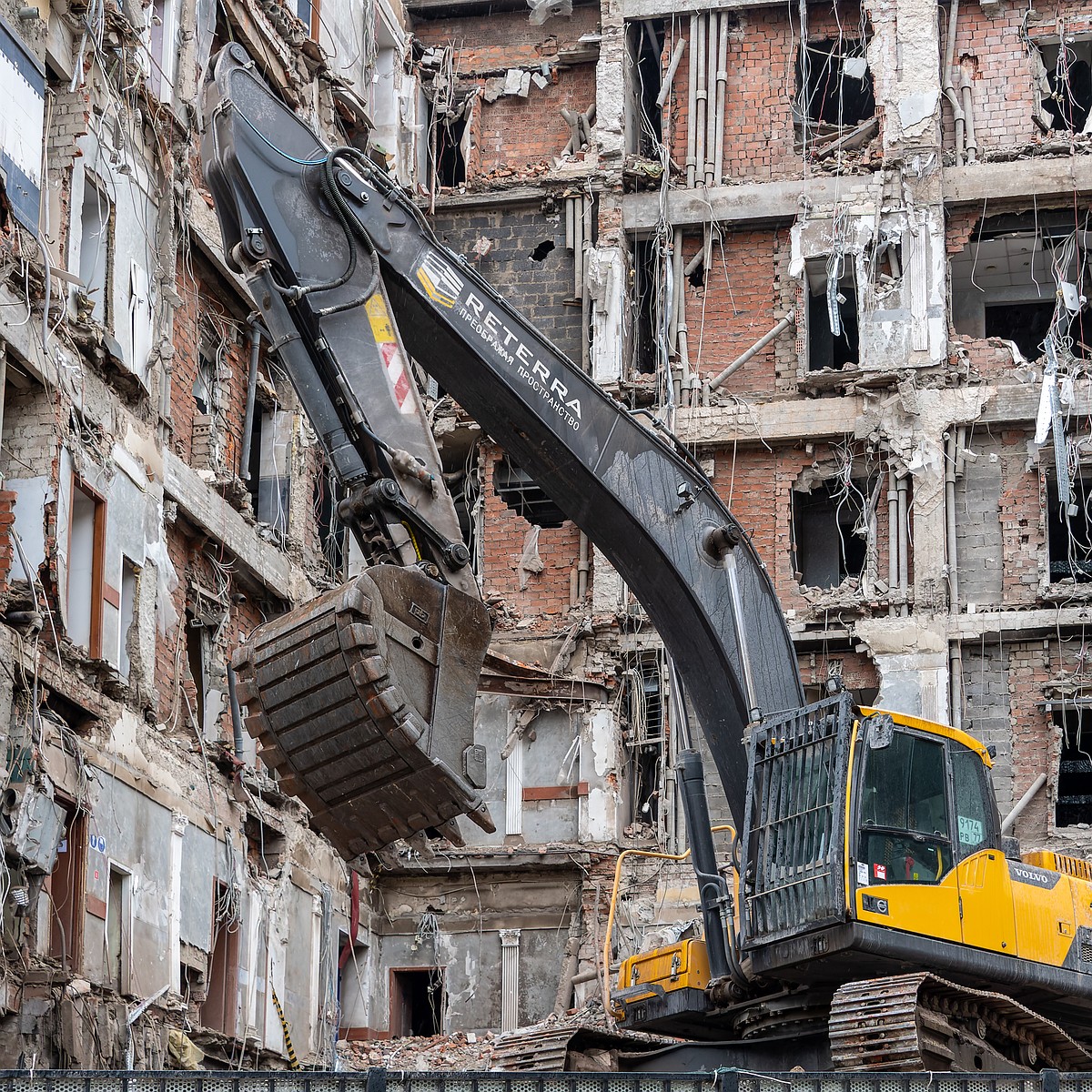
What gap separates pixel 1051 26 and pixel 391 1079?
73.9 ft

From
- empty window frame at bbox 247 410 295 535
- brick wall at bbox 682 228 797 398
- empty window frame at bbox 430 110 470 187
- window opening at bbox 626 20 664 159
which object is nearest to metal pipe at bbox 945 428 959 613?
brick wall at bbox 682 228 797 398

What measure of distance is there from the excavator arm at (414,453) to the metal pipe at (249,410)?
9.18m

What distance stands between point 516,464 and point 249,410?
16.2 ft

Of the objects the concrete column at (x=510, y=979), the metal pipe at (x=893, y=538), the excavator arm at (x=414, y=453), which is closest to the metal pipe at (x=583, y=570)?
the metal pipe at (x=893, y=538)

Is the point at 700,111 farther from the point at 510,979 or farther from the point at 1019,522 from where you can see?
the point at 510,979

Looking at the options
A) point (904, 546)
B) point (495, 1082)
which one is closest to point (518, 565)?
point (904, 546)

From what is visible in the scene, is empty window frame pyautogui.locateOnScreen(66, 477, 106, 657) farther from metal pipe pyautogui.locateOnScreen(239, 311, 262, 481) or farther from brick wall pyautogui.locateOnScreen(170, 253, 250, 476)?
metal pipe pyautogui.locateOnScreen(239, 311, 262, 481)

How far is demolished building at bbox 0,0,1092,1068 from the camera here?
18.3 metres

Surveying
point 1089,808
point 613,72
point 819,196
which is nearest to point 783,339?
point 819,196

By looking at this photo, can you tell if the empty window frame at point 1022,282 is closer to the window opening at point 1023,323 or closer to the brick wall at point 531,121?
the window opening at point 1023,323

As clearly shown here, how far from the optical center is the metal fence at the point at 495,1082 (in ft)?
31.6

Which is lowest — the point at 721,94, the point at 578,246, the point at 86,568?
the point at 86,568

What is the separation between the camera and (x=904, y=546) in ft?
87.2

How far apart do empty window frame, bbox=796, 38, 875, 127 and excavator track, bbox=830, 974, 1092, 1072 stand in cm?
1801
